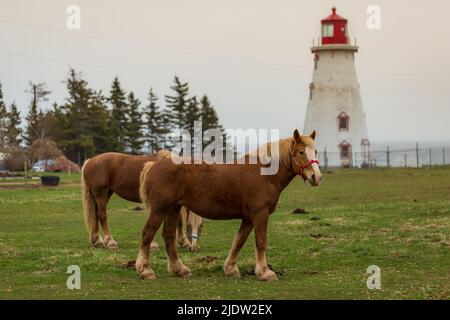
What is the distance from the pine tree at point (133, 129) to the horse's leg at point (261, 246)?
64162 millimetres

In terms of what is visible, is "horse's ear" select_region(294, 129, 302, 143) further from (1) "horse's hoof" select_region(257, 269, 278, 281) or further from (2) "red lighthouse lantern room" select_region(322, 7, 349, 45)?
(2) "red lighthouse lantern room" select_region(322, 7, 349, 45)

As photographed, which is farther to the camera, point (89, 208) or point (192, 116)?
point (192, 116)

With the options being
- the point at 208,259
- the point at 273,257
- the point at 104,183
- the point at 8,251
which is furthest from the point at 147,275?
the point at 104,183

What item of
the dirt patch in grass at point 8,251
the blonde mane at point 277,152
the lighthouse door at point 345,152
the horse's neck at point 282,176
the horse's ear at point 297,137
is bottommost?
the dirt patch in grass at point 8,251

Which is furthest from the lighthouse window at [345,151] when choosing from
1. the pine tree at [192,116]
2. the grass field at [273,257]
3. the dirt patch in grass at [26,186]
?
the grass field at [273,257]

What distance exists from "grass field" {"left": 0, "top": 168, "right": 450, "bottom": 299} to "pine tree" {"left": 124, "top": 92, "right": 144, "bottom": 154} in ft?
162

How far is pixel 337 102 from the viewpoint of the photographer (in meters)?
66.4

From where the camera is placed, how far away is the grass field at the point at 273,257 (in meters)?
12.6

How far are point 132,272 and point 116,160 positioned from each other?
15.9 feet

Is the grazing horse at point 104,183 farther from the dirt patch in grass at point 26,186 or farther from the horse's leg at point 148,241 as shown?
the dirt patch in grass at point 26,186

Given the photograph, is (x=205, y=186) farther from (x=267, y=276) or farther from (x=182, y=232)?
(x=182, y=232)

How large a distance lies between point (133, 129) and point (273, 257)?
6347 centimetres

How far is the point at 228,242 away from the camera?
1903cm
